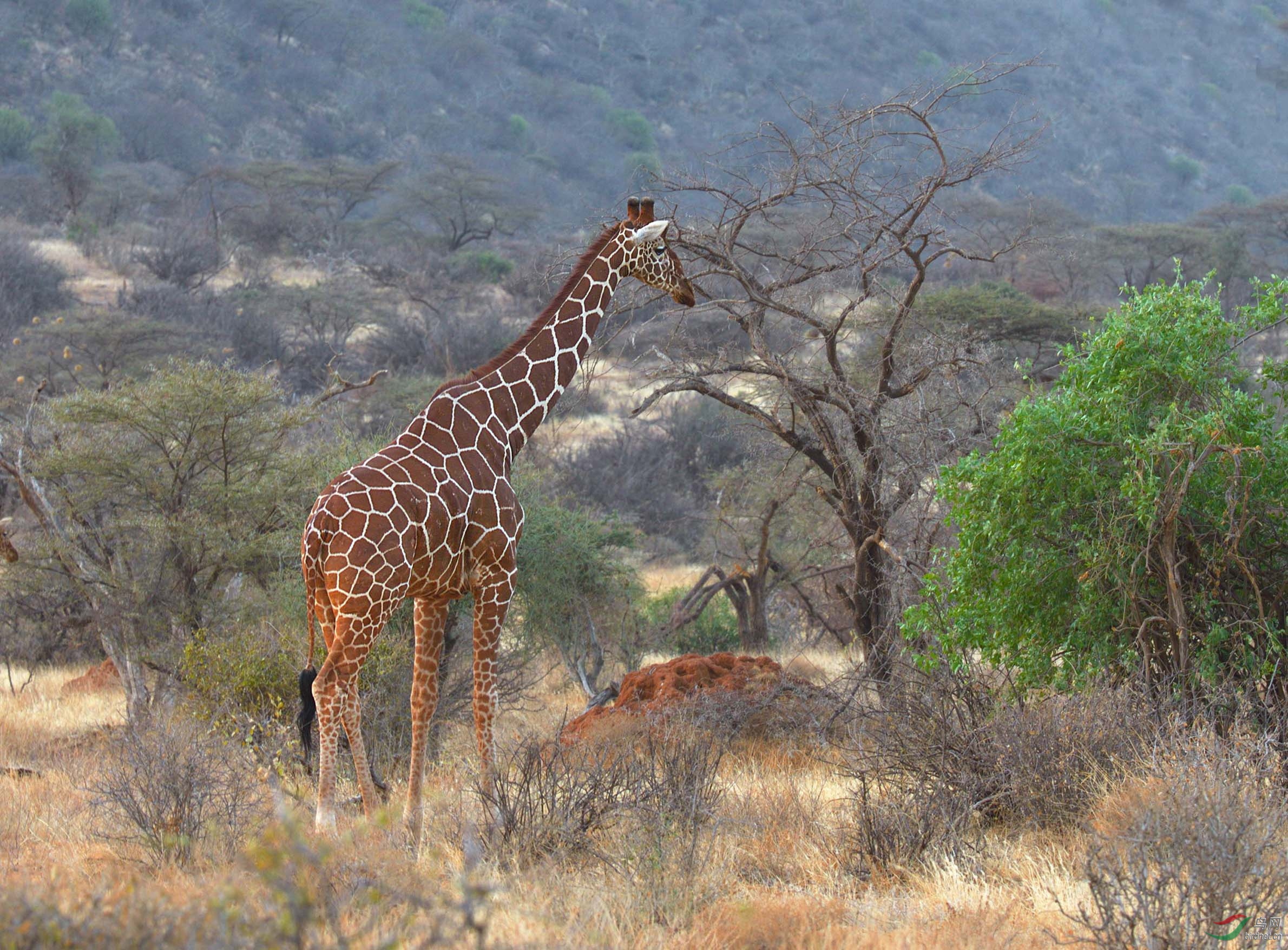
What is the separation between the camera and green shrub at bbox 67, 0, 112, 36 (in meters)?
51.4

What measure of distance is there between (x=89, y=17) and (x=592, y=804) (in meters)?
54.2

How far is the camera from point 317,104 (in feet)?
183

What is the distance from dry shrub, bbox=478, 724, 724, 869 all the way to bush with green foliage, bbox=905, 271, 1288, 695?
6.52 ft

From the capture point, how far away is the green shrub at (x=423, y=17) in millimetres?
61531

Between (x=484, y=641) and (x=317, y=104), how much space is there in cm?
5357

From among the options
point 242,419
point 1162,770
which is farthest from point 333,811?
point 242,419

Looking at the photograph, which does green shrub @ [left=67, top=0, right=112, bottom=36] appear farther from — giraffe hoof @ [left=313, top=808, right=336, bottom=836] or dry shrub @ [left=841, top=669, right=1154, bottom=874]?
dry shrub @ [left=841, top=669, right=1154, bottom=874]

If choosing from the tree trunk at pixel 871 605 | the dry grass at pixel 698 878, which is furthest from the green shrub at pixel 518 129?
the dry grass at pixel 698 878

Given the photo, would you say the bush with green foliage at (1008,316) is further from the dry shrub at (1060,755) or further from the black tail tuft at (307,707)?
the black tail tuft at (307,707)

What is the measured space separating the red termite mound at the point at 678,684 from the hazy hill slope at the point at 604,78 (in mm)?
41335

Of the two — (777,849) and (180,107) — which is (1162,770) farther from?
(180,107)
